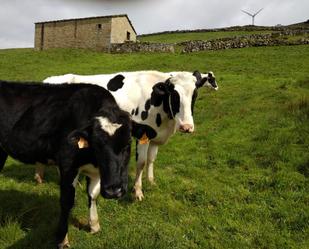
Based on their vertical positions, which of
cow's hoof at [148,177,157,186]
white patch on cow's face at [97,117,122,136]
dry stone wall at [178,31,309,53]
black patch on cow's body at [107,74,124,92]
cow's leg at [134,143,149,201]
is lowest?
cow's hoof at [148,177,157,186]

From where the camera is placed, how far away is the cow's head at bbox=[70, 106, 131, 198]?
505 centimetres

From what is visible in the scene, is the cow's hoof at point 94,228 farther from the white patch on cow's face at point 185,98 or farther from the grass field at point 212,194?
the white patch on cow's face at point 185,98

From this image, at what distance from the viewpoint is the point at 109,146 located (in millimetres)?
5105

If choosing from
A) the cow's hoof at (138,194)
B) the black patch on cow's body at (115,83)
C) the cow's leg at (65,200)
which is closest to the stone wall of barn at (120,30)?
the black patch on cow's body at (115,83)

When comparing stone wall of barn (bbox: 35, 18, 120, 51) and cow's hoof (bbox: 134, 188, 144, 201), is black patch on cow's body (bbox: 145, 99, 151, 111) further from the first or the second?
stone wall of barn (bbox: 35, 18, 120, 51)

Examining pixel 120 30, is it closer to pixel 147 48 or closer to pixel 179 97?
pixel 147 48

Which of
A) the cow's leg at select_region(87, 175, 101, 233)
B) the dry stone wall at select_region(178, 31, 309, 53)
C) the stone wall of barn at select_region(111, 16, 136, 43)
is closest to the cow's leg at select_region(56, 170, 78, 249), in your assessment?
the cow's leg at select_region(87, 175, 101, 233)

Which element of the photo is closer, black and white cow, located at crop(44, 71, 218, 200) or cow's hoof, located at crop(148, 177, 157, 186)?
black and white cow, located at crop(44, 71, 218, 200)

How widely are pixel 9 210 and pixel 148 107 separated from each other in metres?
3.11

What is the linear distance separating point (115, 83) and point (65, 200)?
3.36 m

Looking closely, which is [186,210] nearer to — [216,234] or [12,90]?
[216,234]

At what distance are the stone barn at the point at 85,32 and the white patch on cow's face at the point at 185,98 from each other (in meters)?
40.6

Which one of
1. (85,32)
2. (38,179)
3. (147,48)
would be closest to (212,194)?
(38,179)

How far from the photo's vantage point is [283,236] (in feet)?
20.3
